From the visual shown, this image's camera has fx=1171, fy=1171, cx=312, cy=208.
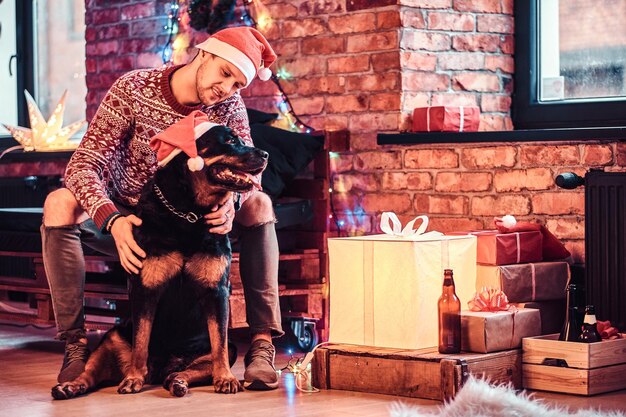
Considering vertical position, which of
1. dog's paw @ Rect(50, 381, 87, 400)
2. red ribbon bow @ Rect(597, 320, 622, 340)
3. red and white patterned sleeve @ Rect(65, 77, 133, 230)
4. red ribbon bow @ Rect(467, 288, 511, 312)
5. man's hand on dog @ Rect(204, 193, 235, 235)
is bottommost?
dog's paw @ Rect(50, 381, 87, 400)

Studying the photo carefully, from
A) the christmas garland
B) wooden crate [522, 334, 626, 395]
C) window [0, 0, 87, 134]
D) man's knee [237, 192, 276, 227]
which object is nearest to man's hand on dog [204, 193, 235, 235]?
man's knee [237, 192, 276, 227]

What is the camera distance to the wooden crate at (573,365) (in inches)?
136

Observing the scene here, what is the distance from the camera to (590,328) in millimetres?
3541

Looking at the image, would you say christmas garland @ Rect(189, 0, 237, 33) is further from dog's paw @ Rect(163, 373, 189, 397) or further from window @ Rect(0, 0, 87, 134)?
dog's paw @ Rect(163, 373, 189, 397)

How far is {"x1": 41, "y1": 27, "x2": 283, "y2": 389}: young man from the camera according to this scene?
143 inches

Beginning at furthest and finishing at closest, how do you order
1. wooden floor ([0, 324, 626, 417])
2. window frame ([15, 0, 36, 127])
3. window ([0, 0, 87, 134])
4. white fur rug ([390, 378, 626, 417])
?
1. window frame ([15, 0, 36, 127])
2. window ([0, 0, 87, 134])
3. wooden floor ([0, 324, 626, 417])
4. white fur rug ([390, 378, 626, 417])

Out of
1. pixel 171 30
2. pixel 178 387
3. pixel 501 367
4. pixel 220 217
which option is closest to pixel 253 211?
pixel 220 217

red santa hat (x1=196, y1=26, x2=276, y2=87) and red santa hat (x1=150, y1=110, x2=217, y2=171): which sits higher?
red santa hat (x1=196, y1=26, x2=276, y2=87)

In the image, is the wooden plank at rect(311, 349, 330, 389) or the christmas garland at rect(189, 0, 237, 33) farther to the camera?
the christmas garland at rect(189, 0, 237, 33)

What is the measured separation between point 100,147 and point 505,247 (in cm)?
135

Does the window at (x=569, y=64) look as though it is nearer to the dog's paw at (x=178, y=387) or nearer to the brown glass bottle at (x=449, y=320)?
the brown glass bottle at (x=449, y=320)

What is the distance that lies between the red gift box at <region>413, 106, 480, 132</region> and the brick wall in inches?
2.7

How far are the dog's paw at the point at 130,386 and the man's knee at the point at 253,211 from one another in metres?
0.63

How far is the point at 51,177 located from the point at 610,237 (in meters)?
3.03
